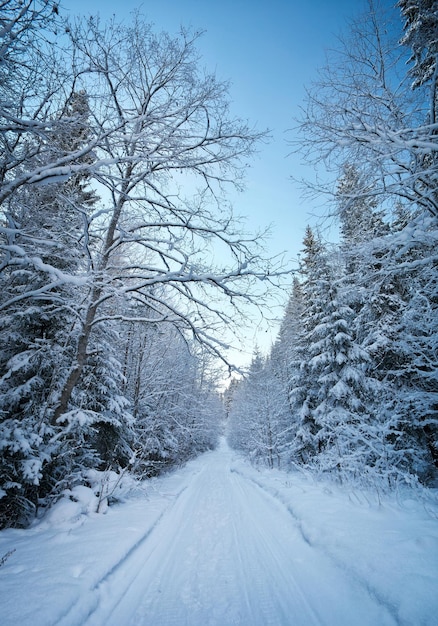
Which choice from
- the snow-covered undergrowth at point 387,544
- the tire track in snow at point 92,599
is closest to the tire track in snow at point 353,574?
the snow-covered undergrowth at point 387,544

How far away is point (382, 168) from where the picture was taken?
4.74 metres

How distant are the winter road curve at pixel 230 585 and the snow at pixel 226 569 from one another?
14mm

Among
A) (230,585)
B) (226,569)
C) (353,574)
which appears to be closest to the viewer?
(353,574)

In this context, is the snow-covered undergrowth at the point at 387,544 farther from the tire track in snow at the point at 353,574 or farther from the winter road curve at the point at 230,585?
the winter road curve at the point at 230,585

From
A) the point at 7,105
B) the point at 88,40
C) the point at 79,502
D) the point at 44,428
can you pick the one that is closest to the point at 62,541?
the point at 79,502

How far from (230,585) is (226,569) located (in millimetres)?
493

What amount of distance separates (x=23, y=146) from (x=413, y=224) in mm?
7268

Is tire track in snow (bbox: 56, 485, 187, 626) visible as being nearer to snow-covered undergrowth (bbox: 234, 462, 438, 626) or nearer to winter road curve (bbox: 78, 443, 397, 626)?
winter road curve (bbox: 78, 443, 397, 626)

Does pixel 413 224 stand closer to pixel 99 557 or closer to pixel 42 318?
pixel 99 557

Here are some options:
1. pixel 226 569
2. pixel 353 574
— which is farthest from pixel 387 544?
pixel 226 569

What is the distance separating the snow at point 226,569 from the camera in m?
2.62

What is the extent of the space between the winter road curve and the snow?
0.05ft

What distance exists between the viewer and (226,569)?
3.84m

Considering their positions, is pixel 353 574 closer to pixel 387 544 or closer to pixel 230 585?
pixel 387 544
